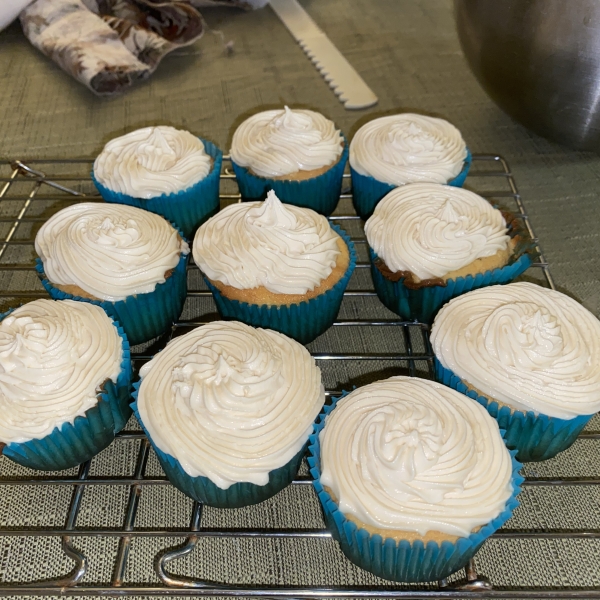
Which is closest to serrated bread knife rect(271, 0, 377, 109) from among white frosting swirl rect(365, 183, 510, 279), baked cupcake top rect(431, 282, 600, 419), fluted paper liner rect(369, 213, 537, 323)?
white frosting swirl rect(365, 183, 510, 279)

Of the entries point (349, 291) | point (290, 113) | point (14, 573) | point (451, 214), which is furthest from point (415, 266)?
point (14, 573)

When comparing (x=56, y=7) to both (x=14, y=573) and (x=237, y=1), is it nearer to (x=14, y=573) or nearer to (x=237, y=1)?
(x=237, y=1)

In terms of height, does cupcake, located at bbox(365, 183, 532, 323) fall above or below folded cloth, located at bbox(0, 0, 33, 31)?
below

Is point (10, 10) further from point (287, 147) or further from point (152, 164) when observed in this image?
point (287, 147)

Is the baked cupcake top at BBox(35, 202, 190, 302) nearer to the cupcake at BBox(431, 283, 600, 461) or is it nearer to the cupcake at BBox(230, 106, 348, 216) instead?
the cupcake at BBox(230, 106, 348, 216)

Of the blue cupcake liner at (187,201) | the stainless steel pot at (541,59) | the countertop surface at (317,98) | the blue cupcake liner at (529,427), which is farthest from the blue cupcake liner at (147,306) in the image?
the stainless steel pot at (541,59)
